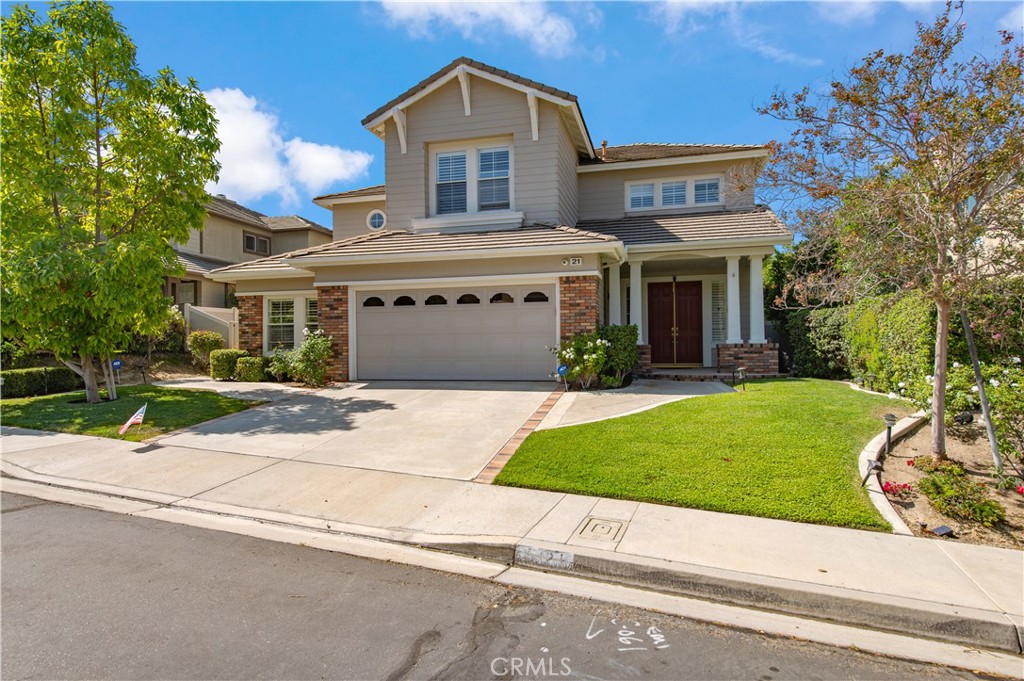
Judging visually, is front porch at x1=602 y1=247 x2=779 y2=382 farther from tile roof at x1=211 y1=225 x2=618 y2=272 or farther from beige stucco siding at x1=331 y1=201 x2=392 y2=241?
beige stucco siding at x1=331 y1=201 x2=392 y2=241

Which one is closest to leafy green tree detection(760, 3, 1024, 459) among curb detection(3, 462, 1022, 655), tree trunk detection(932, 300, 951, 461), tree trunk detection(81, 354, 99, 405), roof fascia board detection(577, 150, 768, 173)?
tree trunk detection(932, 300, 951, 461)

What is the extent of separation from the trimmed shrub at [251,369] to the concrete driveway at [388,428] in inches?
146

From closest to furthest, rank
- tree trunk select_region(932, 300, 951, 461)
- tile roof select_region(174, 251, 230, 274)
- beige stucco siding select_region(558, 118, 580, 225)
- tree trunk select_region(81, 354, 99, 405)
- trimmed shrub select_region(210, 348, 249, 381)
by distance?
tree trunk select_region(932, 300, 951, 461) → tree trunk select_region(81, 354, 99, 405) → beige stucco siding select_region(558, 118, 580, 225) → trimmed shrub select_region(210, 348, 249, 381) → tile roof select_region(174, 251, 230, 274)

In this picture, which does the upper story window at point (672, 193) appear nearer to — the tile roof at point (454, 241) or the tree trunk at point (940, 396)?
the tile roof at point (454, 241)

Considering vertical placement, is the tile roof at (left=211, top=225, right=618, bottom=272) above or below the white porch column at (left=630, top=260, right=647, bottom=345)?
above

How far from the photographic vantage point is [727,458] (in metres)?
6.57

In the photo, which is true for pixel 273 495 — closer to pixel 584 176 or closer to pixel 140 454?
pixel 140 454

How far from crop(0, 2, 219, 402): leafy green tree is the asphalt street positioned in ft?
23.7

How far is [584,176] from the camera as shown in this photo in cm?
1680

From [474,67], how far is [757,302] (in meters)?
9.31

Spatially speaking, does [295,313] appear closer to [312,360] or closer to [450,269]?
[312,360]

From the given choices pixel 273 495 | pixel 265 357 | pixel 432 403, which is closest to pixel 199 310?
pixel 265 357

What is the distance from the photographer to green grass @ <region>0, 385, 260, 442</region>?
9.39 meters

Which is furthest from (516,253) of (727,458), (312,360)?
(727,458)
